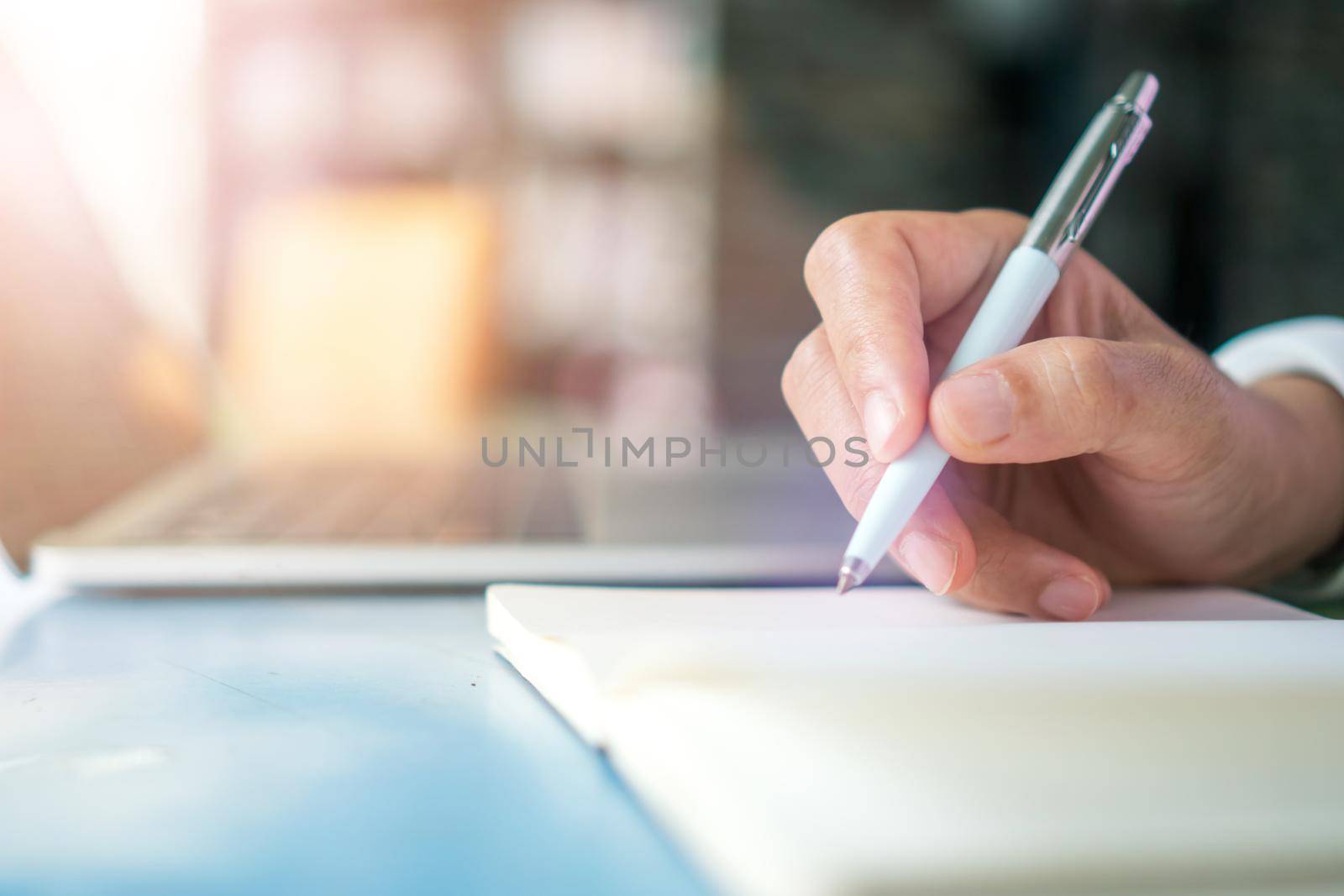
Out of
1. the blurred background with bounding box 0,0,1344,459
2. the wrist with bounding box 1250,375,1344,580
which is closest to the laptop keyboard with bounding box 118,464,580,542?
the wrist with bounding box 1250,375,1344,580

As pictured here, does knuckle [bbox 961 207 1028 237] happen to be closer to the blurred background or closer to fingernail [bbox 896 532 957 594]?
fingernail [bbox 896 532 957 594]

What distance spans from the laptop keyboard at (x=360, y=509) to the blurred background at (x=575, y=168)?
994mm

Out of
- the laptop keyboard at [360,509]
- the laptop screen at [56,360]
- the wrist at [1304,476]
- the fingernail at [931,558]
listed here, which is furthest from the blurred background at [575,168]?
the fingernail at [931,558]

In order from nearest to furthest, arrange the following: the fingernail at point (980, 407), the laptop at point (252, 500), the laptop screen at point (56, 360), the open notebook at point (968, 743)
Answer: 1. the open notebook at point (968, 743)
2. the fingernail at point (980, 407)
3. the laptop at point (252, 500)
4. the laptop screen at point (56, 360)

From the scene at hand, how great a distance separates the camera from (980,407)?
27 cm

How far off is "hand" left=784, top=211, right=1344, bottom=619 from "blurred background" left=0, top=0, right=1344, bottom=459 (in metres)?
1.16

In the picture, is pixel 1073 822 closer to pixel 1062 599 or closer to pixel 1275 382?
pixel 1062 599

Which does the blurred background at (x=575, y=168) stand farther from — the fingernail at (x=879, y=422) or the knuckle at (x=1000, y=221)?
the fingernail at (x=879, y=422)

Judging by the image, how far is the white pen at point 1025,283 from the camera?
0.28 meters

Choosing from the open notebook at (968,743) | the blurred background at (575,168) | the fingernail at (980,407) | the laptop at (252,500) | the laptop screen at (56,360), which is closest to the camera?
the open notebook at (968,743)

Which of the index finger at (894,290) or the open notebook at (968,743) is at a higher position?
the index finger at (894,290)

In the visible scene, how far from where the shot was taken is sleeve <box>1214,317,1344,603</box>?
1.28 feet

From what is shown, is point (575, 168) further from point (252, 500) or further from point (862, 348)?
point (862, 348)

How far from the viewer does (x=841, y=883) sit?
134 millimetres
